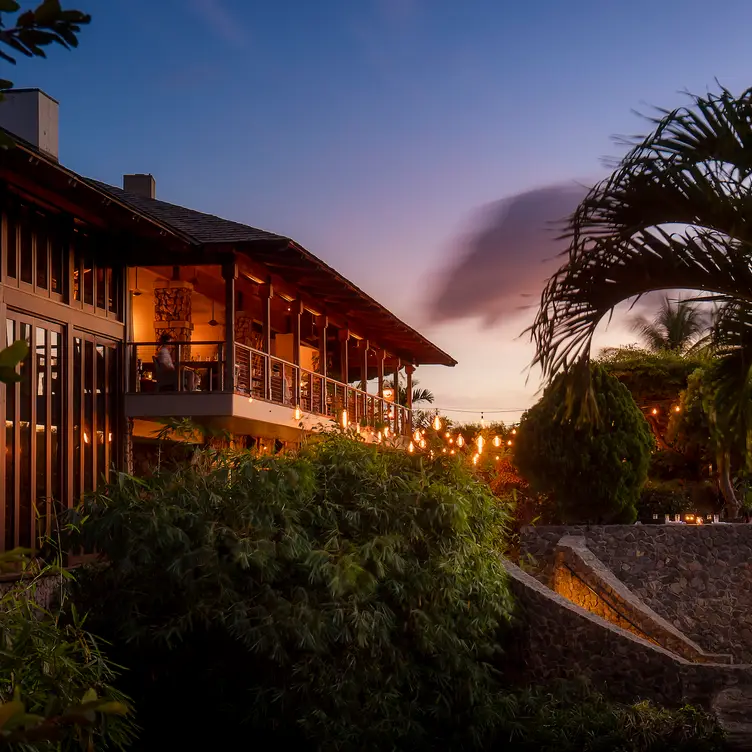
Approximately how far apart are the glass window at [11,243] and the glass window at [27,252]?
0.71 ft

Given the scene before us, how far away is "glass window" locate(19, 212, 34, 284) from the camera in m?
14.2

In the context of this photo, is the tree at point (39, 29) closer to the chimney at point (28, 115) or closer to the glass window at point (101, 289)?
the glass window at point (101, 289)

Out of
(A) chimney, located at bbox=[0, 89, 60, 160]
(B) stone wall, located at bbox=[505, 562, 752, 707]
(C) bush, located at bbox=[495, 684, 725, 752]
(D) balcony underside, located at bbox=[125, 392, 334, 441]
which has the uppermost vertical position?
(A) chimney, located at bbox=[0, 89, 60, 160]

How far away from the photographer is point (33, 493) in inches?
554

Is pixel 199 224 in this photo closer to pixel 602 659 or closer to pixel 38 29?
pixel 602 659

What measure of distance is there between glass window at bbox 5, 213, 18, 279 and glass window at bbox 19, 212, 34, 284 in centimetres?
22

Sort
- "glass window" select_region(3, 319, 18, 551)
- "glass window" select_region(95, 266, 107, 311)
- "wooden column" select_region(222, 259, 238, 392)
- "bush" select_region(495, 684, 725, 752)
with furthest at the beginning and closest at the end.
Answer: "wooden column" select_region(222, 259, 238, 392), "glass window" select_region(95, 266, 107, 311), "glass window" select_region(3, 319, 18, 551), "bush" select_region(495, 684, 725, 752)

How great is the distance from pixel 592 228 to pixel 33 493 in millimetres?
10514

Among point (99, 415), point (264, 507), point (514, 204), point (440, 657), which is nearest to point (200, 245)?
point (99, 415)

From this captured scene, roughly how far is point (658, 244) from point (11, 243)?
10502 mm

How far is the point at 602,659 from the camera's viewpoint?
1388cm

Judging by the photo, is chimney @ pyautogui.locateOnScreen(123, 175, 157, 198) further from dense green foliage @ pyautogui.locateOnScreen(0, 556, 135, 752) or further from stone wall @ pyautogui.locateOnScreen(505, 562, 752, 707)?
dense green foliage @ pyautogui.locateOnScreen(0, 556, 135, 752)

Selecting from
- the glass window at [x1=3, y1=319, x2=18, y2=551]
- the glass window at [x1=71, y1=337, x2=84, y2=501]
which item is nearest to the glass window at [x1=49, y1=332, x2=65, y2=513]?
the glass window at [x1=71, y1=337, x2=84, y2=501]

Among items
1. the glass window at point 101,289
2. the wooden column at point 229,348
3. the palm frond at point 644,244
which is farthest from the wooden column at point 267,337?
the palm frond at point 644,244
